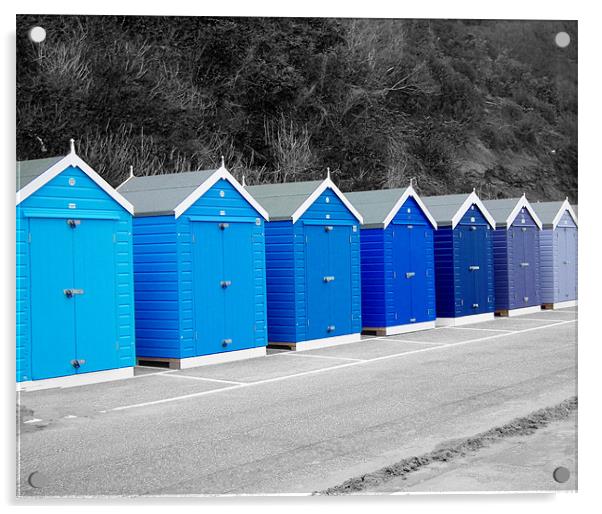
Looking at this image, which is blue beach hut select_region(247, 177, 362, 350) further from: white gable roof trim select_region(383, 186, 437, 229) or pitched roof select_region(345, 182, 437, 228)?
white gable roof trim select_region(383, 186, 437, 229)

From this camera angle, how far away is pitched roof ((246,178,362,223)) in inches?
473

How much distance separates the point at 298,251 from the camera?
12.7 metres

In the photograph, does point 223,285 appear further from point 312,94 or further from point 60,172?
point 312,94

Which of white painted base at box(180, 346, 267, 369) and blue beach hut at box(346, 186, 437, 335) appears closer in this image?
white painted base at box(180, 346, 267, 369)

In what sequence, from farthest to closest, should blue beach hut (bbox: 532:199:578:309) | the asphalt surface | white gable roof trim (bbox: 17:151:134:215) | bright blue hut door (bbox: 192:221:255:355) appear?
blue beach hut (bbox: 532:199:578:309) < bright blue hut door (bbox: 192:221:255:355) < white gable roof trim (bbox: 17:151:134:215) < the asphalt surface

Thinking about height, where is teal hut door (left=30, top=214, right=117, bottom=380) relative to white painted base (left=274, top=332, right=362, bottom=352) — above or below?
above

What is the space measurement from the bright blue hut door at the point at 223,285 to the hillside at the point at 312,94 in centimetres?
342

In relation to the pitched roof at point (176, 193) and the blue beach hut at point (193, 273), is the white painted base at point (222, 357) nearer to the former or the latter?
the blue beach hut at point (193, 273)

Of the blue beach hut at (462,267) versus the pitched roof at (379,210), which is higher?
the pitched roof at (379,210)

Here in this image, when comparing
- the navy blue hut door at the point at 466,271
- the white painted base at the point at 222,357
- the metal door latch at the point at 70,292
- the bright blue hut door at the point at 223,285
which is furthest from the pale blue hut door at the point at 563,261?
the metal door latch at the point at 70,292

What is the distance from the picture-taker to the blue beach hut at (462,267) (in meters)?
16.0

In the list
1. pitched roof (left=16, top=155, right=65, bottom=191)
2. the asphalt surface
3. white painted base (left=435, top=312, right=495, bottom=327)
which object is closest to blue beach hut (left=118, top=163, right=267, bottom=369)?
the asphalt surface

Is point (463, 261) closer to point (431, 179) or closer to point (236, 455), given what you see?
point (431, 179)

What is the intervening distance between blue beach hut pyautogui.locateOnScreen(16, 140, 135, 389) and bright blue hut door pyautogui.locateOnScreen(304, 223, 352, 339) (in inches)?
138
